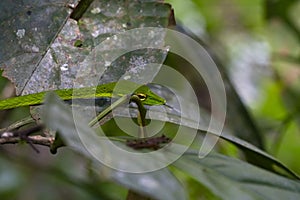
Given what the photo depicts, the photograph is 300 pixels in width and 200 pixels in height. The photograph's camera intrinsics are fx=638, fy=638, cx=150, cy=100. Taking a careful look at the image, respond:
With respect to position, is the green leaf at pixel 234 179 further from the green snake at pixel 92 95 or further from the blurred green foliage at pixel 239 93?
the blurred green foliage at pixel 239 93

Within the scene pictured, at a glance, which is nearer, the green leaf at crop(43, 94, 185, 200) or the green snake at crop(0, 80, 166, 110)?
the green leaf at crop(43, 94, 185, 200)

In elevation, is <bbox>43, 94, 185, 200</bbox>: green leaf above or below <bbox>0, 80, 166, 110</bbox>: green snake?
above

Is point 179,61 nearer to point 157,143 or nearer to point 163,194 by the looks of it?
point 157,143

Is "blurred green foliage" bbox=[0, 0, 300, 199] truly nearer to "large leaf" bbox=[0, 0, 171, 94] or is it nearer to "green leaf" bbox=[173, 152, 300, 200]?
"large leaf" bbox=[0, 0, 171, 94]

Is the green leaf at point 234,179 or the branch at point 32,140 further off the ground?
the branch at point 32,140

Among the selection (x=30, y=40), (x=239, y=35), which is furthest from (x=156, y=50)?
A: (x=239, y=35)

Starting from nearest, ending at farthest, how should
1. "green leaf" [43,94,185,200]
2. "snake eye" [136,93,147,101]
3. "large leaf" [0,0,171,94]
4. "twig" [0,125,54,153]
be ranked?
"green leaf" [43,94,185,200]
"twig" [0,125,54,153]
"snake eye" [136,93,147,101]
"large leaf" [0,0,171,94]

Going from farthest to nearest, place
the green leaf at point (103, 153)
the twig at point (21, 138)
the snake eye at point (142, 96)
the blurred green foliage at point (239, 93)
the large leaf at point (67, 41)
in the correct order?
the blurred green foliage at point (239, 93), the large leaf at point (67, 41), the snake eye at point (142, 96), the twig at point (21, 138), the green leaf at point (103, 153)

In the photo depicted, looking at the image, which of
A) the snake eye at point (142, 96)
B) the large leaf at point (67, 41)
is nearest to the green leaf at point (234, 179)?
the snake eye at point (142, 96)

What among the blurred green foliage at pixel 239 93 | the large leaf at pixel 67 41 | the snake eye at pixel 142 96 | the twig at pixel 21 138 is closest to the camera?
the twig at pixel 21 138

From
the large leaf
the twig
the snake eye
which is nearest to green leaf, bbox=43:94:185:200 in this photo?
the twig

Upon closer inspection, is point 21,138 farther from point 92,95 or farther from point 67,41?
point 67,41
